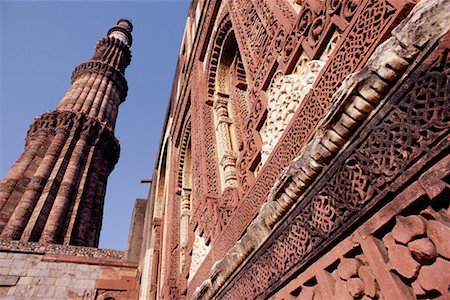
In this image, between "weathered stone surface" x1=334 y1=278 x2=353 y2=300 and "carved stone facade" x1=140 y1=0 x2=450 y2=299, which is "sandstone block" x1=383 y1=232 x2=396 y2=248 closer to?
"carved stone facade" x1=140 y1=0 x2=450 y2=299

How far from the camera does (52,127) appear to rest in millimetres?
16297

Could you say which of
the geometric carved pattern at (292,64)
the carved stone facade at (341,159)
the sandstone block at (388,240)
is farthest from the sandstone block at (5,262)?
the sandstone block at (388,240)

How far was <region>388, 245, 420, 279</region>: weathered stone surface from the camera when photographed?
849 millimetres

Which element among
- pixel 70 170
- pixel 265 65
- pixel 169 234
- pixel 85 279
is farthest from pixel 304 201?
pixel 70 170

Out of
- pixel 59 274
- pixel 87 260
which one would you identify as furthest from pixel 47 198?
pixel 59 274

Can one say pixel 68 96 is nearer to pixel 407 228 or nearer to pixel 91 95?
pixel 91 95

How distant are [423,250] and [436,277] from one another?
0.07 metres

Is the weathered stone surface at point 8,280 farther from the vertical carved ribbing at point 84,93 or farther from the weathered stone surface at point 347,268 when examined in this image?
the vertical carved ribbing at point 84,93

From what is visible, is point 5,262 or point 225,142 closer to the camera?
point 225,142

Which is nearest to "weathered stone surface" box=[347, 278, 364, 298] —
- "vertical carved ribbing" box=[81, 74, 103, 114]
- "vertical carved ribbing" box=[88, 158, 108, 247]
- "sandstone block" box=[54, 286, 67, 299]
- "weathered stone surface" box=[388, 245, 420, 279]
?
"weathered stone surface" box=[388, 245, 420, 279]

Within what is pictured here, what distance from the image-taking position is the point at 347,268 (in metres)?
1.08

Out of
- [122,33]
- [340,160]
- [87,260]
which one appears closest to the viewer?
[340,160]

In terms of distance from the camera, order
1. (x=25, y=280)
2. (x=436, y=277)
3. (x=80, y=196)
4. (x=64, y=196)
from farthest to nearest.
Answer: (x=80, y=196)
(x=64, y=196)
(x=25, y=280)
(x=436, y=277)

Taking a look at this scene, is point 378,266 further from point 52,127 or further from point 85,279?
point 52,127
